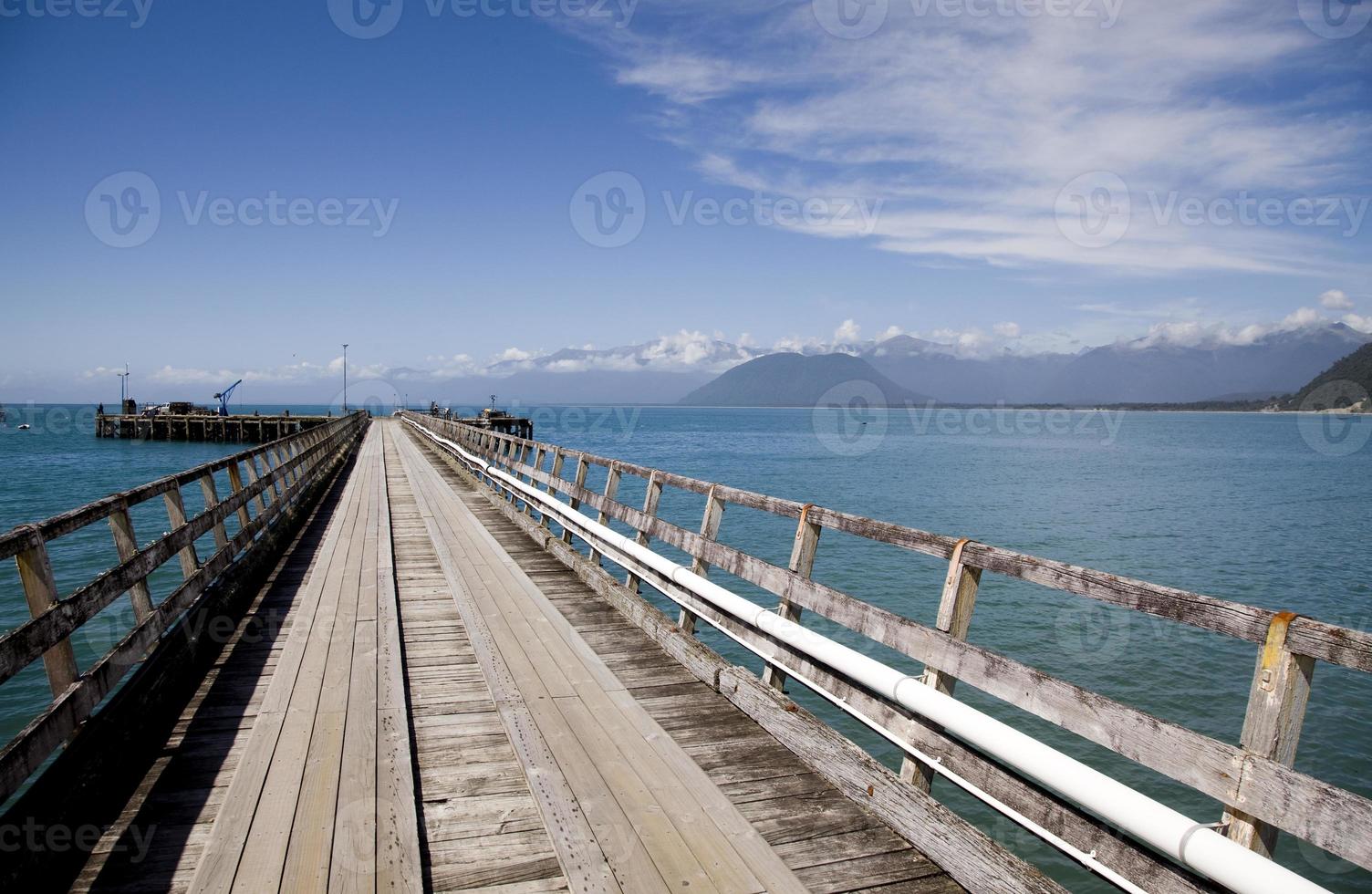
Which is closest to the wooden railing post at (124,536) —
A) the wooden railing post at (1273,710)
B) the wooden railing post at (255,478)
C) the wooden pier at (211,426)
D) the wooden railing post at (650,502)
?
the wooden railing post at (650,502)

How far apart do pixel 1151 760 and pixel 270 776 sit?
12.9 ft

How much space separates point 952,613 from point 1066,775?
0.91 meters

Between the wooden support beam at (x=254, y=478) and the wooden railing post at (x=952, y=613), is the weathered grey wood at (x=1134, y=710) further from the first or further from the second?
the wooden support beam at (x=254, y=478)

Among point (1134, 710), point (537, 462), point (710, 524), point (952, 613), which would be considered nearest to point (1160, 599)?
point (1134, 710)

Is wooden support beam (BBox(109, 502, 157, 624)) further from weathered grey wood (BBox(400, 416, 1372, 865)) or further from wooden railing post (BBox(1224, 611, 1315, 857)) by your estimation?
wooden railing post (BBox(1224, 611, 1315, 857))

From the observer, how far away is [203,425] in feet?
320

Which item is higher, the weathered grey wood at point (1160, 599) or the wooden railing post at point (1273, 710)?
the weathered grey wood at point (1160, 599)

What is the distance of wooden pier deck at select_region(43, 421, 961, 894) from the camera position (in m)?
3.34

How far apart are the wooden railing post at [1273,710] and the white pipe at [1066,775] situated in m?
0.10

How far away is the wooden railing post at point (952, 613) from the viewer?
3676 millimetres

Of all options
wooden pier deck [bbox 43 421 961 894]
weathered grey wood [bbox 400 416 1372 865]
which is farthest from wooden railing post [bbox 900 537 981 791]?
wooden pier deck [bbox 43 421 961 894]

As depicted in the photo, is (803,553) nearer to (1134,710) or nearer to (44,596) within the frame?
(1134,710)

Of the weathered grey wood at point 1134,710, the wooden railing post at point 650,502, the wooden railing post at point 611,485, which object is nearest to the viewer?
the weathered grey wood at point 1134,710

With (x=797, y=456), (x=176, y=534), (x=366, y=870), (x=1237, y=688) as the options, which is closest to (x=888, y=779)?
(x=366, y=870)
